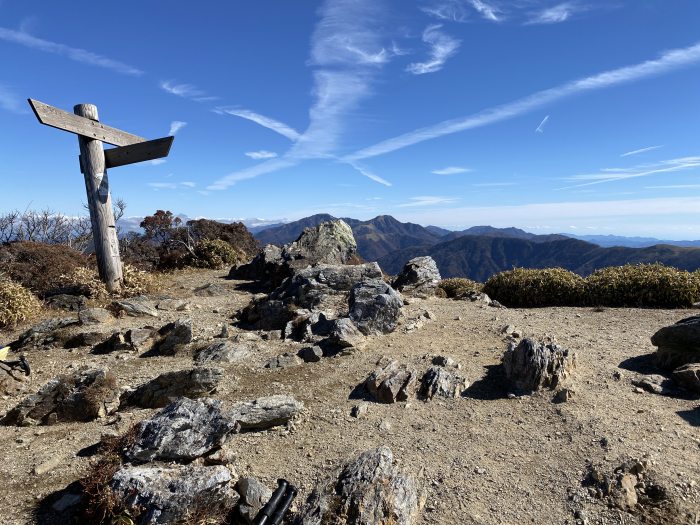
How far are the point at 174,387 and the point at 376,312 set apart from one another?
4.90 metres

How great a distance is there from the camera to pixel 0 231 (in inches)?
980

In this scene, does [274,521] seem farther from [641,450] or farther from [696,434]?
[696,434]

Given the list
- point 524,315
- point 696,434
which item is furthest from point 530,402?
point 524,315

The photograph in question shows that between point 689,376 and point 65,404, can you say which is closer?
point 65,404

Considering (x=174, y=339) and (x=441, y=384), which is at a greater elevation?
(x=174, y=339)

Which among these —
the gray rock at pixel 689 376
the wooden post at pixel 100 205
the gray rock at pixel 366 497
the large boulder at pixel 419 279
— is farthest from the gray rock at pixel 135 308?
the gray rock at pixel 689 376

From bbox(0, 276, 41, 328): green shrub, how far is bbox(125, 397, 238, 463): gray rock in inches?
332

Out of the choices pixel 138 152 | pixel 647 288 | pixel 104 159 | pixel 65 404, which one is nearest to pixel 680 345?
pixel 647 288

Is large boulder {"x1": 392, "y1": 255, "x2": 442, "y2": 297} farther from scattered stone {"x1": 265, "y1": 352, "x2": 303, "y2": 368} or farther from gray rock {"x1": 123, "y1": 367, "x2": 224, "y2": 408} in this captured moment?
gray rock {"x1": 123, "y1": 367, "x2": 224, "y2": 408}

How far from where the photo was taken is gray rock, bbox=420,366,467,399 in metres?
7.07

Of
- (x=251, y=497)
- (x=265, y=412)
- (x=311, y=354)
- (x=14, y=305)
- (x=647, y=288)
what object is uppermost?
(x=647, y=288)

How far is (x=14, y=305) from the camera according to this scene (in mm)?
11070

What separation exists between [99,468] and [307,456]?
2554 mm

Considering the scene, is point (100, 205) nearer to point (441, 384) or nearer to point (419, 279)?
point (419, 279)
